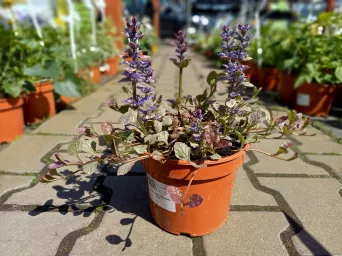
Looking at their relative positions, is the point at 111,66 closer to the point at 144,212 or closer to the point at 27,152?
the point at 27,152

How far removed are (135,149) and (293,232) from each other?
2.78 feet

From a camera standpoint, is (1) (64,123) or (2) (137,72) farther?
(1) (64,123)

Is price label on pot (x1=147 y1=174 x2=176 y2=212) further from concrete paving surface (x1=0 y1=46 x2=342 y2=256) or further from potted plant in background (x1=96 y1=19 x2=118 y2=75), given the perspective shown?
potted plant in background (x1=96 y1=19 x2=118 y2=75)

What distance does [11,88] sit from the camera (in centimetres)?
237

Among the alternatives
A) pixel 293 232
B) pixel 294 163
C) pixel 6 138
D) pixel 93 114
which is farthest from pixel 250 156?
pixel 6 138

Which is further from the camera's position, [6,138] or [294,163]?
[6,138]

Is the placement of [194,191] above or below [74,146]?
below

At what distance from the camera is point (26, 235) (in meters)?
1.38

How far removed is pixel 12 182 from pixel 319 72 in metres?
2.95

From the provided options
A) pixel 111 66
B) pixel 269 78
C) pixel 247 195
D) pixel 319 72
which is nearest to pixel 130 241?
pixel 247 195

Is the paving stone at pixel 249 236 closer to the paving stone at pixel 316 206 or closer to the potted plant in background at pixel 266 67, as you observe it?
the paving stone at pixel 316 206

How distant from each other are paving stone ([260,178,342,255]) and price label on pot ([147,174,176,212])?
0.59 meters

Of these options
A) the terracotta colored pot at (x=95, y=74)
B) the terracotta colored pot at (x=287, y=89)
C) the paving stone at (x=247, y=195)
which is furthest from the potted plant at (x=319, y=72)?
the terracotta colored pot at (x=95, y=74)

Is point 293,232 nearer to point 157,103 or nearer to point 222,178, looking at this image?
point 222,178
